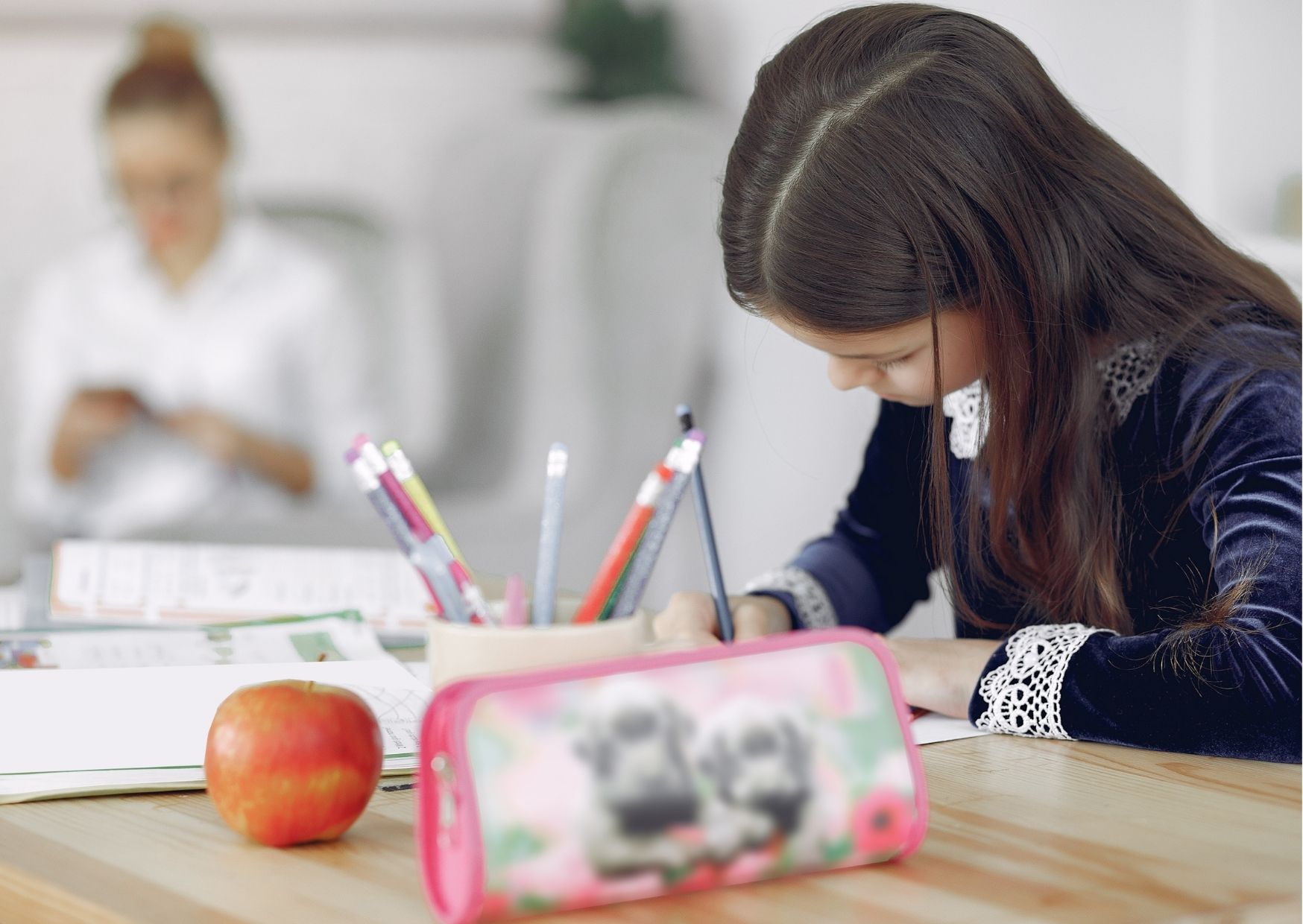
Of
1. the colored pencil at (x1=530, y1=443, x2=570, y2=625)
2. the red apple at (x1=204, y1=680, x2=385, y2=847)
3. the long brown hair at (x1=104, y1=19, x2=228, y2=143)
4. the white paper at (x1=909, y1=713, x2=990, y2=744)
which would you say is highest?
the long brown hair at (x1=104, y1=19, x2=228, y2=143)

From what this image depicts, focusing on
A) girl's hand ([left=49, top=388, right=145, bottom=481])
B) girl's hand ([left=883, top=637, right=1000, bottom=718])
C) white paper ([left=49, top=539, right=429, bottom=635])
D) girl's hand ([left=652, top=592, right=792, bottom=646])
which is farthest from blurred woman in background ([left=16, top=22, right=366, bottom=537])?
girl's hand ([left=883, top=637, right=1000, bottom=718])

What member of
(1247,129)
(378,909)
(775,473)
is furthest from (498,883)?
(775,473)

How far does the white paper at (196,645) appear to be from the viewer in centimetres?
89

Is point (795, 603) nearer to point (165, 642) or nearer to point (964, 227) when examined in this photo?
point (964, 227)

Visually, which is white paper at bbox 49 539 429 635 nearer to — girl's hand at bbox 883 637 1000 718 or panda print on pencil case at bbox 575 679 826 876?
girl's hand at bbox 883 637 1000 718

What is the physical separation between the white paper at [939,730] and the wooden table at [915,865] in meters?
0.08

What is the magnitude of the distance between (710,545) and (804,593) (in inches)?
12.1

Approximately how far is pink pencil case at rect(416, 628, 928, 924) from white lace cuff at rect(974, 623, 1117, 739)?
11.1 inches

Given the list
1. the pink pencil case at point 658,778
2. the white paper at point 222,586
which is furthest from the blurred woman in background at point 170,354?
the pink pencil case at point 658,778

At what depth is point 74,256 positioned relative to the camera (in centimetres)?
245

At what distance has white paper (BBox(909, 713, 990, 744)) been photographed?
30.3 inches

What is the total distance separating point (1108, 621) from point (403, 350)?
183cm

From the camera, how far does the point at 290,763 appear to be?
0.55m

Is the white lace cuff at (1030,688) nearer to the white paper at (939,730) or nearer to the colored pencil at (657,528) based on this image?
the white paper at (939,730)
